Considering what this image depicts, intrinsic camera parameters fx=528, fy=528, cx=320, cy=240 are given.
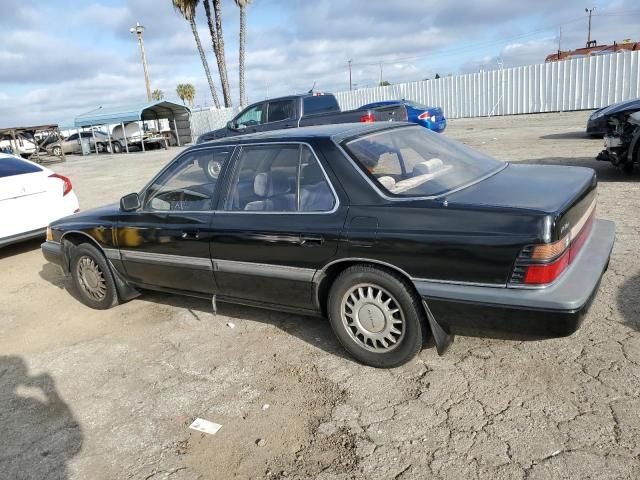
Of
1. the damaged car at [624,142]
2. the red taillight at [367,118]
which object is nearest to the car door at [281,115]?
the red taillight at [367,118]

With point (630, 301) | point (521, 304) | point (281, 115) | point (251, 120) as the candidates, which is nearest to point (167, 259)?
point (521, 304)

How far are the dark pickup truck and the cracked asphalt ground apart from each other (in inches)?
308

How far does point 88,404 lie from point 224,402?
36.6 inches

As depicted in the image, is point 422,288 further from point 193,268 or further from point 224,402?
point 193,268

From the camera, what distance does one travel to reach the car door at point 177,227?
4074mm

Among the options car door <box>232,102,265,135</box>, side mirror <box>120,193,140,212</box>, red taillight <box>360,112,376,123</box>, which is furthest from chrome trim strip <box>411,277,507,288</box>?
car door <box>232,102,265,135</box>

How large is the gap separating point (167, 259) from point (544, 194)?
287cm

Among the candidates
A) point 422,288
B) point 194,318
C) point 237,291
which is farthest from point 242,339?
point 422,288

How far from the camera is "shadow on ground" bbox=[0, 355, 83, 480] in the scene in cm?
290

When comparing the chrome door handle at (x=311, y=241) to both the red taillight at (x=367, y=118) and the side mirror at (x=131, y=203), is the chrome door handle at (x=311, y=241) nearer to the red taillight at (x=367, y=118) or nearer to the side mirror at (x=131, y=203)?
the side mirror at (x=131, y=203)

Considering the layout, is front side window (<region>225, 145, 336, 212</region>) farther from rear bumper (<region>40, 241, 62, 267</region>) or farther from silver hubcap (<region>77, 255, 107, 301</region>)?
rear bumper (<region>40, 241, 62, 267</region>)

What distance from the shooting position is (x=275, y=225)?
3611mm

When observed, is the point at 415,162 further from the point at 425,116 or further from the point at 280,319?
the point at 425,116

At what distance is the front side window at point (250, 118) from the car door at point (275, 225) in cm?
961
